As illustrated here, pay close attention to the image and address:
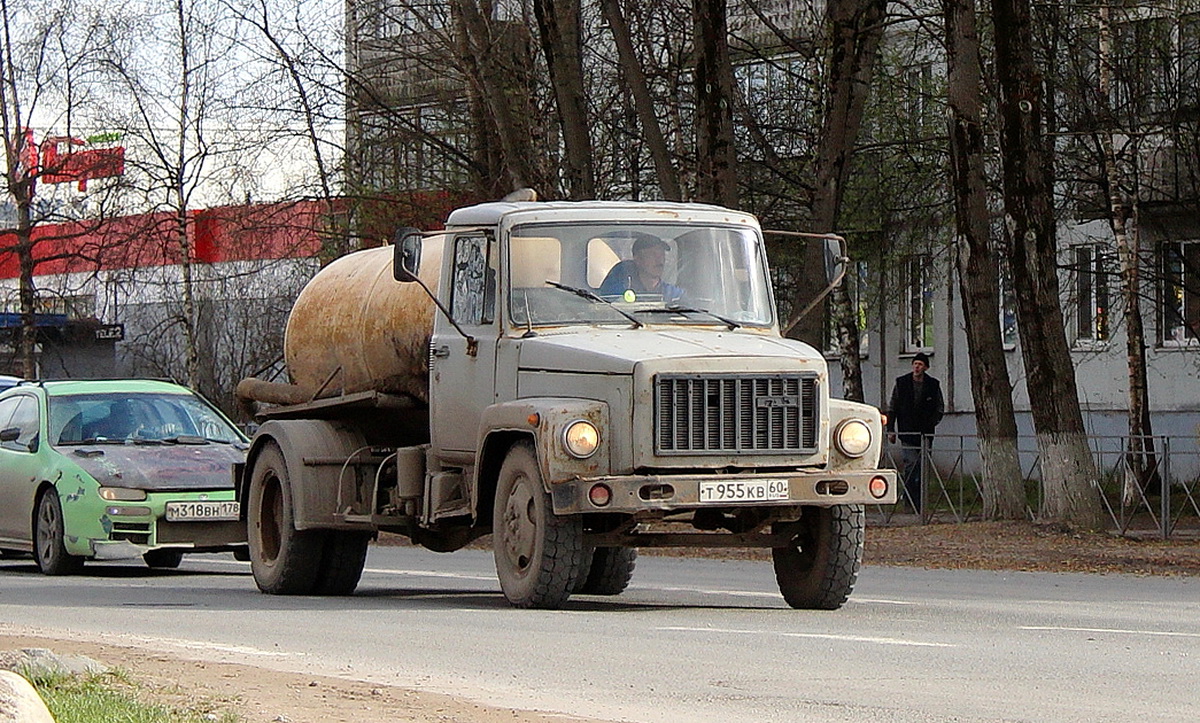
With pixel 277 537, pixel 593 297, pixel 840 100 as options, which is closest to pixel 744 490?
pixel 593 297

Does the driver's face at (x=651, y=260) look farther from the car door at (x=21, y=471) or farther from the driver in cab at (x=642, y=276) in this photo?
the car door at (x=21, y=471)

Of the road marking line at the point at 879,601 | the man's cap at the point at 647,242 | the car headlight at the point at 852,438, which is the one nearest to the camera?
the car headlight at the point at 852,438

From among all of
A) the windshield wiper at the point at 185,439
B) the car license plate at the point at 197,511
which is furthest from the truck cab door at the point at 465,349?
the windshield wiper at the point at 185,439

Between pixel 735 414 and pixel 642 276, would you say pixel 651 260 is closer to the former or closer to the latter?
pixel 642 276

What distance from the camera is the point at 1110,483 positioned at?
972 inches

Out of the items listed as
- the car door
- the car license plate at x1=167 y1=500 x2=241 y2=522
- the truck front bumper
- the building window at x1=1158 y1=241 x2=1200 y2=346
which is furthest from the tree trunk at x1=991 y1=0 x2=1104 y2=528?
the truck front bumper

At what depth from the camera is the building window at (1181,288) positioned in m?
33.2

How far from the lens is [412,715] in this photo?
8188 mm

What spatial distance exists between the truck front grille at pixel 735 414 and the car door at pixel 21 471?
8103 millimetres

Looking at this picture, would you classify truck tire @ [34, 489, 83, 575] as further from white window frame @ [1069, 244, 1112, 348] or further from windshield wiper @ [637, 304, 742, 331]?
white window frame @ [1069, 244, 1112, 348]

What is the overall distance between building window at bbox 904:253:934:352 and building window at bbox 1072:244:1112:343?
9.38 feet

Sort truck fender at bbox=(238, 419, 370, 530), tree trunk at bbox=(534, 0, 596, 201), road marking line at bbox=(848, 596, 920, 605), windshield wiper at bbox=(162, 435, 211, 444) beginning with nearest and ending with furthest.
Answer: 1. road marking line at bbox=(848, 596, 920, 605)
2. truck fender at bbox=(238, 419, 370, 530)
3. windshield wiper at bbox=(162, 435, 211, 444)
4. tree trunk at bbox=(534, 0, 596, 201)

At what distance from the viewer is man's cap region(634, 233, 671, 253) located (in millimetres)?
13805

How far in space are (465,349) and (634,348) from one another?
165 centimetres
